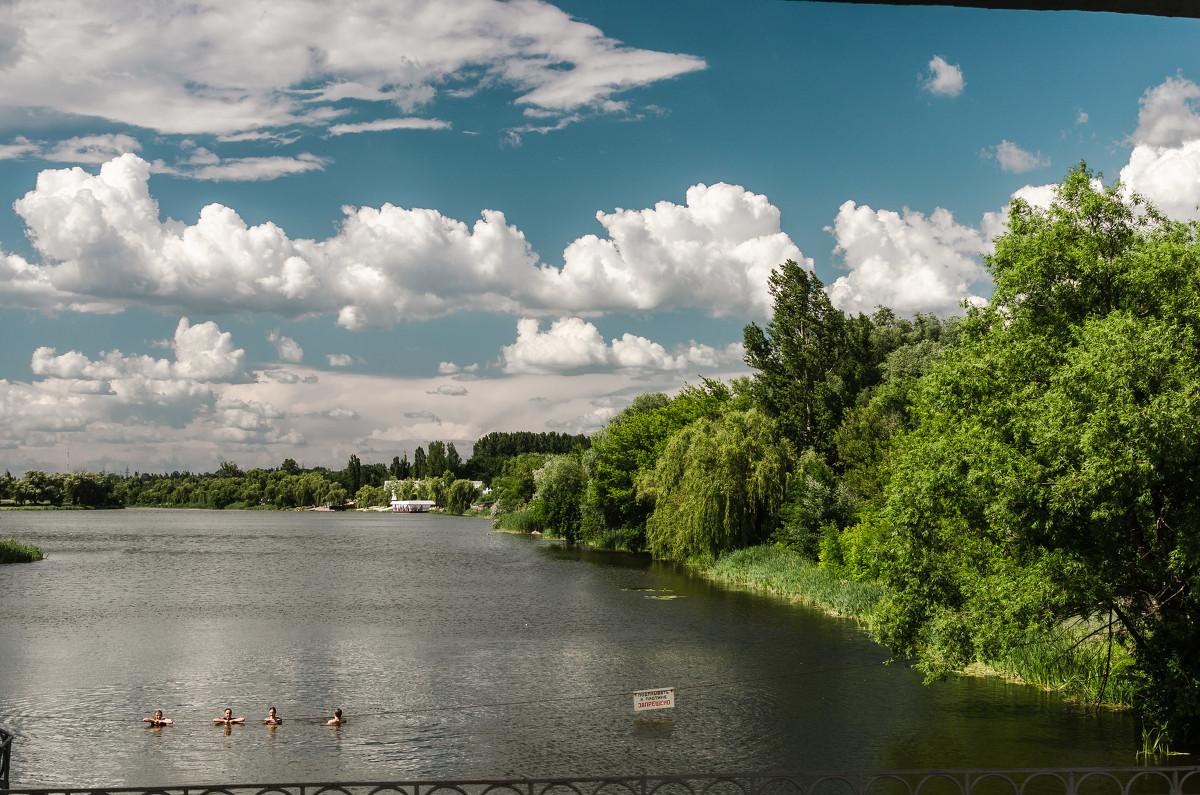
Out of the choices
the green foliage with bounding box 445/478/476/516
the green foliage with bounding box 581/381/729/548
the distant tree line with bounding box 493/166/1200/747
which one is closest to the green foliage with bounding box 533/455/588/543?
the green foliage with bounding box 581/381/729/548

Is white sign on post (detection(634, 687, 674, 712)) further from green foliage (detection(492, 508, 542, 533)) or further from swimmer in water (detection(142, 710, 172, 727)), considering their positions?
green foliage (detection(492, 508, 542, 533))

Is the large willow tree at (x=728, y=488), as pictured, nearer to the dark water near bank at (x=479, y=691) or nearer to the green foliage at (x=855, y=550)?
the dark water near bank at (x=479, y=691)

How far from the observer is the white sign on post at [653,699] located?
19.7 meters

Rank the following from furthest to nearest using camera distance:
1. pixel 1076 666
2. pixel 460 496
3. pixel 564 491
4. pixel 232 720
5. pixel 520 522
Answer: pixel 460 496 → pixel 520 522 → pixel 564 491 → pixel 1076 666 → pixel 232 720

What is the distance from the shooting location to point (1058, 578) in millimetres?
17000

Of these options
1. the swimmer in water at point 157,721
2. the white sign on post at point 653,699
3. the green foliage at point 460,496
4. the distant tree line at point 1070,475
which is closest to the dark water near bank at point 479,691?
the swimmer in water at point 157,721

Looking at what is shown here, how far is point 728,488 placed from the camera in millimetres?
48750

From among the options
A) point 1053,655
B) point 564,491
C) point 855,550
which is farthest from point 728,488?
point 564,491

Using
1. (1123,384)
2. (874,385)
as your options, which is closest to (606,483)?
(874,385)

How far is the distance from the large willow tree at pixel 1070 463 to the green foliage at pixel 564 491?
5946 cm

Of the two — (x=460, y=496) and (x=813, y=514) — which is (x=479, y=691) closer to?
(x=813, y=514)

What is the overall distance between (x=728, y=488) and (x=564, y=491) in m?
34.3

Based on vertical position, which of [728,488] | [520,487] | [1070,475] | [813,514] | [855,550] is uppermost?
[1070,475]

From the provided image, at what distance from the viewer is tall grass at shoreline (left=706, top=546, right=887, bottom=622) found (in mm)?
34969
